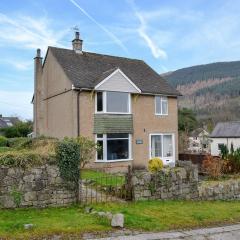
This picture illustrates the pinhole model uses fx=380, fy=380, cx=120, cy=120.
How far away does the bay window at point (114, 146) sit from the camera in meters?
26.5

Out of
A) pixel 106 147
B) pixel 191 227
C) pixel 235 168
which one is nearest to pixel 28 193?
pixel 191 227

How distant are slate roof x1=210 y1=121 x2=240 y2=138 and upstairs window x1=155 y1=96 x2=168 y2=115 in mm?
Answer: 25653

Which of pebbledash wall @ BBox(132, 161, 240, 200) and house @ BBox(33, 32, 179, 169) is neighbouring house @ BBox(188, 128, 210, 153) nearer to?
house @ BBox(33, 32, 179, 169)

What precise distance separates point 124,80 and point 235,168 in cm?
979

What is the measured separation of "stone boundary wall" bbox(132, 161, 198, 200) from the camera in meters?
14.2

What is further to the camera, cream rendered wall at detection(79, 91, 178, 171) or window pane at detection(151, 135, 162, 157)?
window pane at detection(151, 135, 162, 157)

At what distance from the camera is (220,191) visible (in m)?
17.2

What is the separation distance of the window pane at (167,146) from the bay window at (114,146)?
13.1ft

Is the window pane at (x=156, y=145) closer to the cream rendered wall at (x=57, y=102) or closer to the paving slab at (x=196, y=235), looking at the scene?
the cream rendered wall at (x=57, y=102)

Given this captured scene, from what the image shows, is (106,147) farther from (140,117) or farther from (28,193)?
(28,193)


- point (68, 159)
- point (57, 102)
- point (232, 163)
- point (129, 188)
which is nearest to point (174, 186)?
point (129, 188)

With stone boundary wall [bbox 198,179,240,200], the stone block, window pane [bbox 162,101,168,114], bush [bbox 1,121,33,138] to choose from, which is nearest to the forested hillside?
bush [bbox 1,121,33,138]

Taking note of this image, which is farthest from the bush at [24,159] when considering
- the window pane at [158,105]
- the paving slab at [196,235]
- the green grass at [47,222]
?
the window pane at [158,105]

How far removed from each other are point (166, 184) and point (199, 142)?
62221 mm
